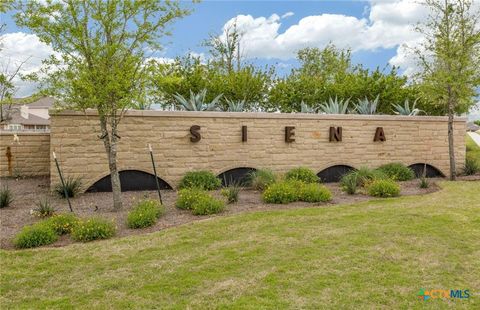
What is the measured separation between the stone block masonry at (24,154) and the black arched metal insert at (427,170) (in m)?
13.4

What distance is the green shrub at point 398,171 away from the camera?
1434 centimetres

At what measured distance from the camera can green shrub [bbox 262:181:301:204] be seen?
10.2 meters

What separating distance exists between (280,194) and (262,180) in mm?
1596

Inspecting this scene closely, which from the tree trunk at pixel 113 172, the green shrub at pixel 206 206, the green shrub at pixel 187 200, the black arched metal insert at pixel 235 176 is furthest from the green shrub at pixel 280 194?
the tree trunk at pixel 113 172

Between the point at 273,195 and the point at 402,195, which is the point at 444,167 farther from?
the point at 273,195

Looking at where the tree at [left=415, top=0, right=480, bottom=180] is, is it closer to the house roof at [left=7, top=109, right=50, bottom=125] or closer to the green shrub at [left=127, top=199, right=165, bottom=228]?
the green shrub at [left=127, top=199, right=165, bottom=228]

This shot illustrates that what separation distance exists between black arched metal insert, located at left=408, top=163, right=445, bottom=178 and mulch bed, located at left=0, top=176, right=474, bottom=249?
9.61 feet

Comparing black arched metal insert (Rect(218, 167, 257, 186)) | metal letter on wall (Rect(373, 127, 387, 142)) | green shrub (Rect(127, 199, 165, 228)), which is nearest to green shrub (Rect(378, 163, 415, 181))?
metal letter on wall (Rect(373, 127, 387, 142))

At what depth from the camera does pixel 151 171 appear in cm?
1209

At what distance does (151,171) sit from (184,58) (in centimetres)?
1533

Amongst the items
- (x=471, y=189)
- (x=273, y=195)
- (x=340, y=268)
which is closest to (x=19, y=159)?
(x=273, y=195)

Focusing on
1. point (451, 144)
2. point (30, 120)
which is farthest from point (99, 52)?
point (30, 120)

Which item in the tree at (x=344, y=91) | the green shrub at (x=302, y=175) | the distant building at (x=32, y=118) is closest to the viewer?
the green shrub at (x=302, y=175)

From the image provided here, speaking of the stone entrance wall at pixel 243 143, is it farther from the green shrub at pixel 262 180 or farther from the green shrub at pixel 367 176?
the green shrub at pixel 367 176
